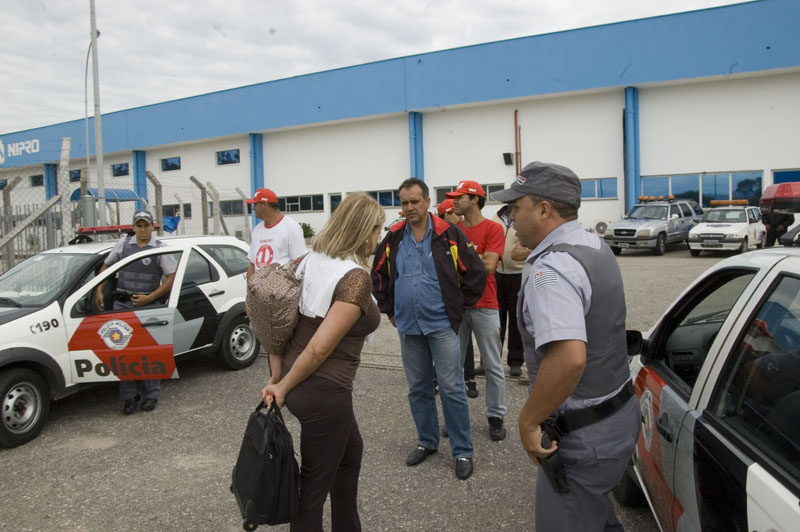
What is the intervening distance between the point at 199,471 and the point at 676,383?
10.3 ft

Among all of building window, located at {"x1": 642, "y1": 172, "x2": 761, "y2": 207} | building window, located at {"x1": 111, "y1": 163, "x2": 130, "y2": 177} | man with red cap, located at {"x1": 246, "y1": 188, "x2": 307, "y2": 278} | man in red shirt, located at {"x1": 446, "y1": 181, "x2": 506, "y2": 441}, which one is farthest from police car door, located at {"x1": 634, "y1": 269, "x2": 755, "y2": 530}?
building window, located at {"x1": 111, "y1": 163, "x2": 130, "y2": 177}

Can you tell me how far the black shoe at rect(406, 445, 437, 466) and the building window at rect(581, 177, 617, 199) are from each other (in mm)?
19588

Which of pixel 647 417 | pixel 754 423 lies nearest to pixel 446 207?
pixel 647 417

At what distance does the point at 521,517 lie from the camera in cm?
328

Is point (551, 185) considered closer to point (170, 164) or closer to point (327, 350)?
point (327, 350)

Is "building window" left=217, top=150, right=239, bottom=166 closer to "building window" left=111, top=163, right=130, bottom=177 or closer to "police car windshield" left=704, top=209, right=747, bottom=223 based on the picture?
"building window" left=111, top=163, right=130, bottom=177

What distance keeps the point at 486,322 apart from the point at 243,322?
3.24 meters

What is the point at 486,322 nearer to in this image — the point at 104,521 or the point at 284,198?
the point at 104,521

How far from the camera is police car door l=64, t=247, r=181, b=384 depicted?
15.9ft

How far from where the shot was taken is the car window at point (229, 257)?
646 centimetres

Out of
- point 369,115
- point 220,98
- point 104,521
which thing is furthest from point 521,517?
point 220,98

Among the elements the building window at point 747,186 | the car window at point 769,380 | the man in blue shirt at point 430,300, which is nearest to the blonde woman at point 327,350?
the man in blue shirt at point 430,300

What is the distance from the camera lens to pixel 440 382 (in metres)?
3.83

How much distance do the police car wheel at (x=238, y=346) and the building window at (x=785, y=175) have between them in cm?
1961
